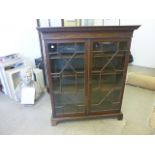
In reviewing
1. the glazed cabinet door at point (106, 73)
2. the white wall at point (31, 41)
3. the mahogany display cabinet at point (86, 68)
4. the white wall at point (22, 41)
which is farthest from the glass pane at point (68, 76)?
the white wall at point (22, 41)

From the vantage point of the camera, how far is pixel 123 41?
153 centimetres

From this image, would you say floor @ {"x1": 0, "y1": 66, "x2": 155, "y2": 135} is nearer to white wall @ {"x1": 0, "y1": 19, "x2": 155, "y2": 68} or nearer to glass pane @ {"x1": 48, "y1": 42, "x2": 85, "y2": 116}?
glass pane @ {"x1": 48, "y1": 42, "x2": 85, "y2": 116}

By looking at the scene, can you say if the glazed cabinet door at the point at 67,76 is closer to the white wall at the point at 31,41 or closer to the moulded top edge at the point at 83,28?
the moulded top edge at the point at 83,28

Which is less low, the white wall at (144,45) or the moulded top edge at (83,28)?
the moulded top edge at (83,28)

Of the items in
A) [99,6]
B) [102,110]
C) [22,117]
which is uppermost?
[99,6]

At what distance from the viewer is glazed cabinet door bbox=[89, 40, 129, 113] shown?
1552 millimetres

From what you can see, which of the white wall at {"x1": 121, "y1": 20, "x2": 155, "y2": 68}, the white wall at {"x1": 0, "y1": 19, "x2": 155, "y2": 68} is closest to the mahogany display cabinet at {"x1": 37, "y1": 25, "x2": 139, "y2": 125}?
the white wall at {"x1": 0, "y1": 19, "x2": 155, "y2": 68}

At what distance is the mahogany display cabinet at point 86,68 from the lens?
144cm

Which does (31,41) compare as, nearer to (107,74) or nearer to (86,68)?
(86,68)

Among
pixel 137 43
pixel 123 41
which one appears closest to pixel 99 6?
pixel 123 41

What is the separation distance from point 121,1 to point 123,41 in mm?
960

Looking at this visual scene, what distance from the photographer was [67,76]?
1.66 metres

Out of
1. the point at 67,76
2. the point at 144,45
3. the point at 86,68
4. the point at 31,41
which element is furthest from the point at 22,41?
the point at 144,45
